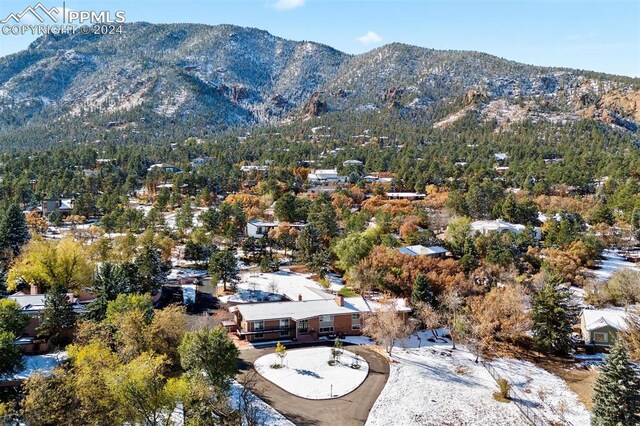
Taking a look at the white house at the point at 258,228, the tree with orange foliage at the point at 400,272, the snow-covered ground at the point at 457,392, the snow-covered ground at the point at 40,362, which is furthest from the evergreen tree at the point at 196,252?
the snow-covered ground at the point at 457,392

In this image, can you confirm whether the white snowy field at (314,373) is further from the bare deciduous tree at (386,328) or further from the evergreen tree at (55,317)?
the evergreen tree at (55,317)

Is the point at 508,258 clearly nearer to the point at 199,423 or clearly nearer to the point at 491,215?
the point at 491,215

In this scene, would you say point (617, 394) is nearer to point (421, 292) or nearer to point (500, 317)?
point (500, 317)

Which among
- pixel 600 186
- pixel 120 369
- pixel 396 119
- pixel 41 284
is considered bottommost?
pixel 41 284

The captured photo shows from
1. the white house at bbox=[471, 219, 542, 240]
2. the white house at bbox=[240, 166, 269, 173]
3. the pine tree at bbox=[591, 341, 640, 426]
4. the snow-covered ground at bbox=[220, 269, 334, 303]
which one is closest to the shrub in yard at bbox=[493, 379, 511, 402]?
the pine tree at bbox=[591, 341, 640, 426]

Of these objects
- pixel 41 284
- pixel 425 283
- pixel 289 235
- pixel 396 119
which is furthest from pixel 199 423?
pixel 396 119
